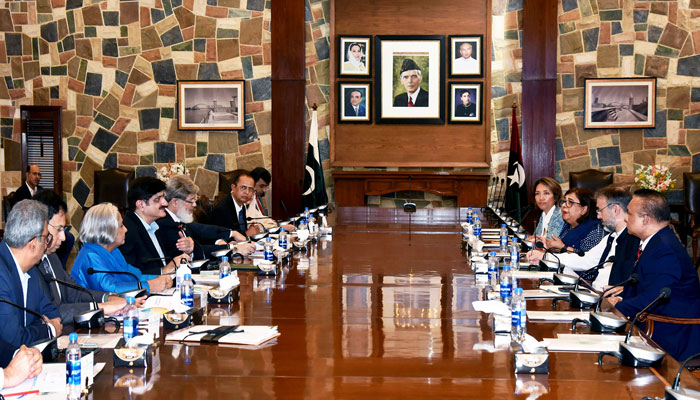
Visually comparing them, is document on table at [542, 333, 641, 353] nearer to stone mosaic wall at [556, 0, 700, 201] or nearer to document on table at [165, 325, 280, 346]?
document on table at [165, 325, 280, 346]

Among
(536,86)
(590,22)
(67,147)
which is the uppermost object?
(590,22)

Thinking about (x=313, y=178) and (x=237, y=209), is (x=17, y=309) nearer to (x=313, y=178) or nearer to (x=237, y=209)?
(x=237, y=209)

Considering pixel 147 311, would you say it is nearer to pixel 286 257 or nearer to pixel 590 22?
pixel 286 257

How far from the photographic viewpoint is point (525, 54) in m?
9.78

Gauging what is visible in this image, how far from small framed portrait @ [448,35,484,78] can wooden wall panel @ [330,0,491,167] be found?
100mm

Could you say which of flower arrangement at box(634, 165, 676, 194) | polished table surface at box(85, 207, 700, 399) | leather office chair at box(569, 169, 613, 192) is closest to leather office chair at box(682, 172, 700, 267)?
flower arrangement at box(634, 165, 676, 194)

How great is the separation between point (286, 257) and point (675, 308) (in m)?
2.22

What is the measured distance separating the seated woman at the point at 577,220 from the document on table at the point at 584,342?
2.60 metres

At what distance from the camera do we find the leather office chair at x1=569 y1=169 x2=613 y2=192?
31.4ft

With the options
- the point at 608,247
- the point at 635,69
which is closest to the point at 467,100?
the point at 635,69

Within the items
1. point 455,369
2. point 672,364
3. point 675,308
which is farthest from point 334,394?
point 675,308

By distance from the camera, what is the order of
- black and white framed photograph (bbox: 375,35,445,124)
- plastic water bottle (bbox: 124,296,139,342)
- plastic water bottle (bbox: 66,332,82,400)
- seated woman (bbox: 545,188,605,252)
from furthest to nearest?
1. black and white framed photograph (bbox: 375,35,445,124)
2. seated woman (bbox: 545,188,605,252)
3. plastic water bottle (bbox: 124,296,139,342)
4. plastic water bottle (bbox: 66,332,82,400)

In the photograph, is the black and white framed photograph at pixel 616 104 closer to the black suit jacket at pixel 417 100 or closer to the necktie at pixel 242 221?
the black suit jacket at pixel 417 100

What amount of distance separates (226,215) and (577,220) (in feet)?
9.98
